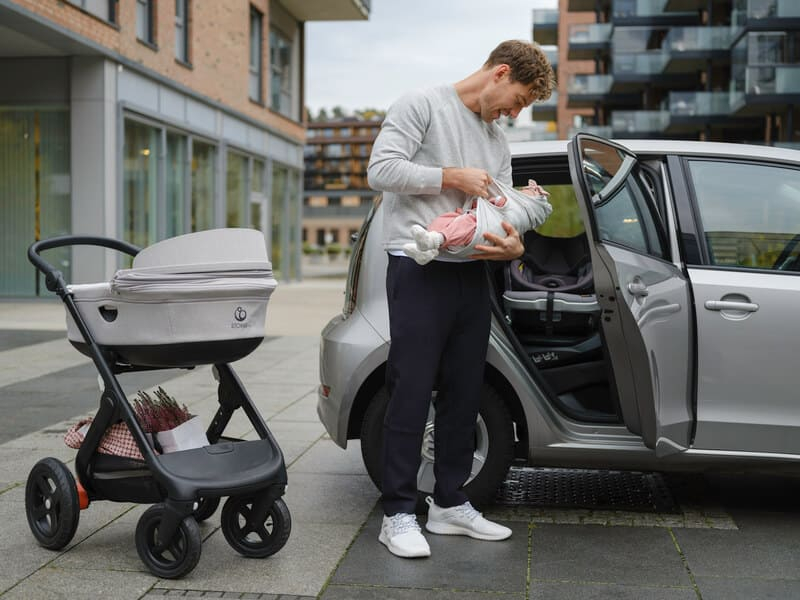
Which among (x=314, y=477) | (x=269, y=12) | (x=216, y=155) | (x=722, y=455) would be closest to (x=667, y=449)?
(x=722, y=455)

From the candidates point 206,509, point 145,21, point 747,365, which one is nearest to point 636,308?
point 747,365

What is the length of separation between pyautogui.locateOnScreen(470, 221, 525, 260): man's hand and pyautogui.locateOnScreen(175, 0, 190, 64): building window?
1853 cm

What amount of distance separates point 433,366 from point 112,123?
15010mm

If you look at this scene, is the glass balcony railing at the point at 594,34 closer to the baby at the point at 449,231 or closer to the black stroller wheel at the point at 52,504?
the baby at the point at 449,231

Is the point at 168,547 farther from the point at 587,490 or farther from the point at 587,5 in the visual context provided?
the point at 587,5

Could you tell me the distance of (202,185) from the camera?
75.0 ft

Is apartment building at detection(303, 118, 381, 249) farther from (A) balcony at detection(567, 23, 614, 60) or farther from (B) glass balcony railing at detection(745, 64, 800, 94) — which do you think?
(B) glass balcony railing at detection(745, 64, 800, 94)

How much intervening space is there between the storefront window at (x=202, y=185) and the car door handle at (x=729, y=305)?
61.7 feet

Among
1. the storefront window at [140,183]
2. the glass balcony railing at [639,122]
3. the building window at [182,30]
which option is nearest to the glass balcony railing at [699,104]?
the glass balcony railing at [639,122]

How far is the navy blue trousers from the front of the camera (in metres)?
3.85

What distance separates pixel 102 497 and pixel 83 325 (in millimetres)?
644

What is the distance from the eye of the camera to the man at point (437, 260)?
148 inches

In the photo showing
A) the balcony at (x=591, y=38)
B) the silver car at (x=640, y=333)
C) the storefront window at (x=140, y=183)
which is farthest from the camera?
the balcony at (x=591, y=38)

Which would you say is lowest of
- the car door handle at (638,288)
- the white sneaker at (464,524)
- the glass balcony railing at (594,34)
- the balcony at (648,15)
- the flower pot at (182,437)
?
the white sneaker at (464,524)
